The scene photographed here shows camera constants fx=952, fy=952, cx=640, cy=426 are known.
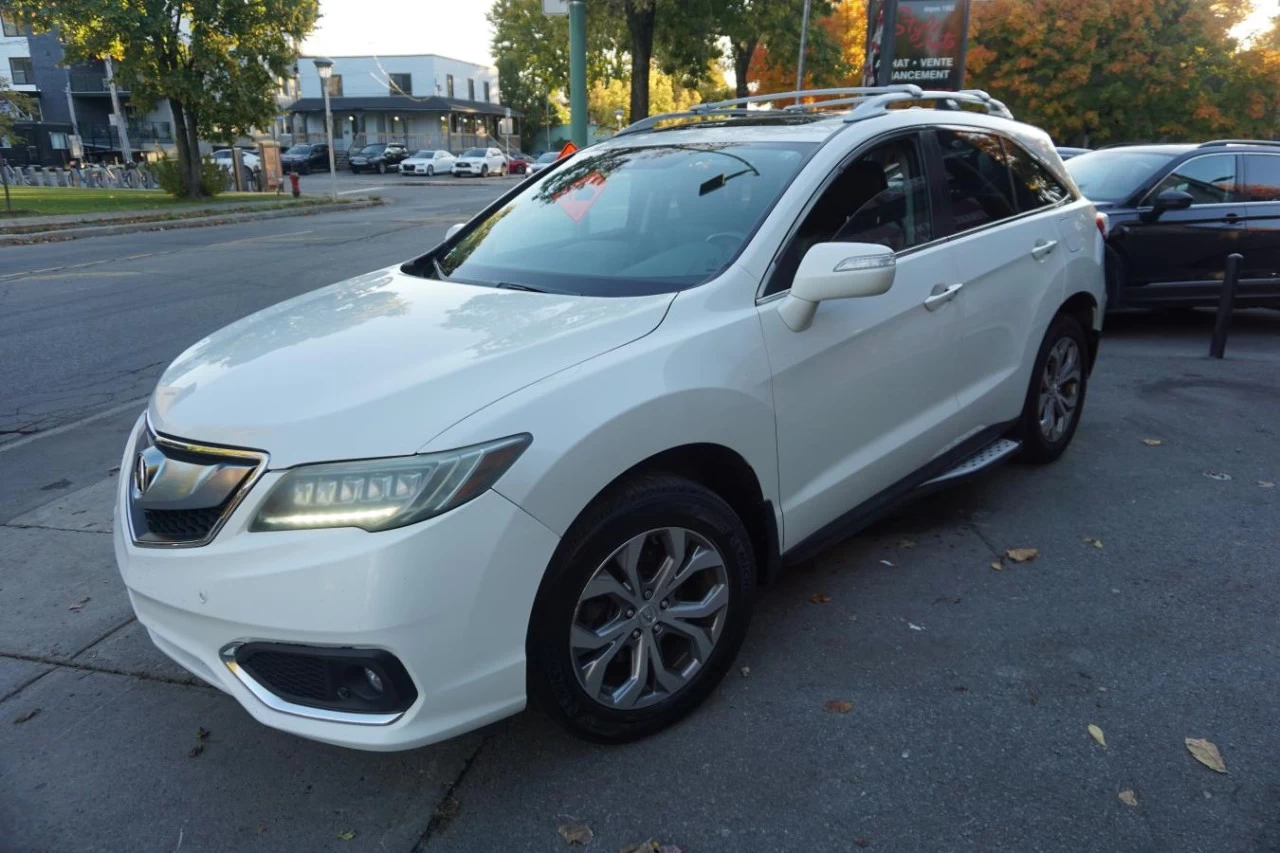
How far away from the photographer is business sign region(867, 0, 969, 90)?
15.4 m

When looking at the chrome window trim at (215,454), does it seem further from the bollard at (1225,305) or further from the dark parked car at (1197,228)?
the dark parked car at (1197,228)

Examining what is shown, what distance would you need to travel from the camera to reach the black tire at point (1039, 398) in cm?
461

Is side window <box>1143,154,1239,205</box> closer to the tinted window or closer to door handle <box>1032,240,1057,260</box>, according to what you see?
the tinted window

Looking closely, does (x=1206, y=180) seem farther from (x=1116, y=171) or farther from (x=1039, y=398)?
(x=1039, y=398)

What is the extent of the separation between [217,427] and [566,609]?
1022 millimetres

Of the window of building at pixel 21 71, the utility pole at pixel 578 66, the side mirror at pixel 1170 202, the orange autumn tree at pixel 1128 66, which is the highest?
the window of building at pixel 21 71

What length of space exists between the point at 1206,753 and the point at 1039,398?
2291 millimetres

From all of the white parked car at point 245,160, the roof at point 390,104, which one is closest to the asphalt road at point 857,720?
the white parked car at point 245,160

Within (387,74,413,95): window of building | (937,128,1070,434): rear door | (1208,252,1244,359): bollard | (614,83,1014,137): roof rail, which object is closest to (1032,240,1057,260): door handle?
(937,128,1070,434): rear door

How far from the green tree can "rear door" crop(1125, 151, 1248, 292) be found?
935 inches

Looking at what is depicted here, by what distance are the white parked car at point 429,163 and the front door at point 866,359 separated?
48342 millimetres

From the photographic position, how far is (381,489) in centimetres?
226

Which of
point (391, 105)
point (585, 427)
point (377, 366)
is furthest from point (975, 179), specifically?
point (391, 105)

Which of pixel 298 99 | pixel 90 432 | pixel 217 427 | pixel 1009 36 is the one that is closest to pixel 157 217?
pixel 90 432
